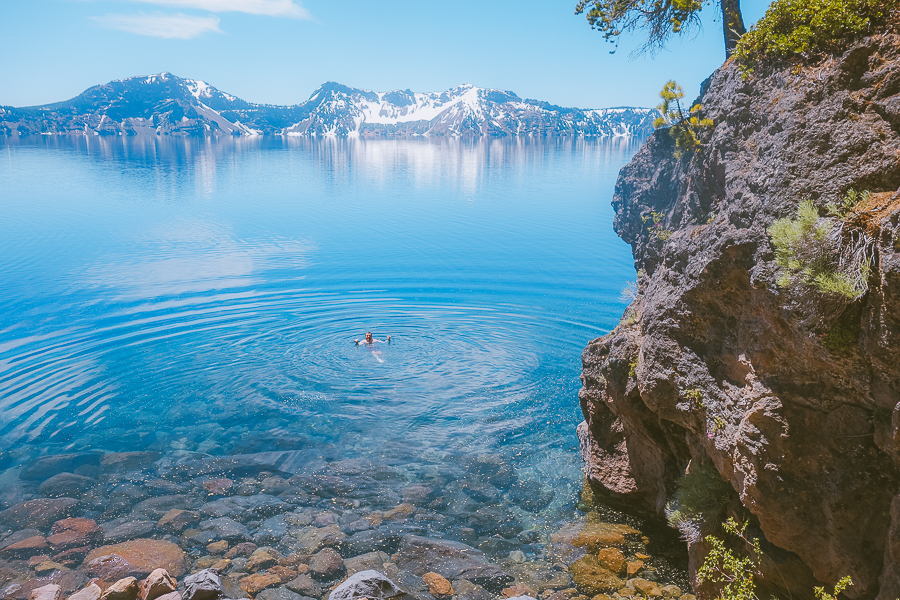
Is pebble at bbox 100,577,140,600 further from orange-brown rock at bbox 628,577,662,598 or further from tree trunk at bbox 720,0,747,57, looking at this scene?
tree trunk at bbox 720,0,747,57

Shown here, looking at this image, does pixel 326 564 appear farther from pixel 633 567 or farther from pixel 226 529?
pixel 633 567

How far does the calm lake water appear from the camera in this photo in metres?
14.9

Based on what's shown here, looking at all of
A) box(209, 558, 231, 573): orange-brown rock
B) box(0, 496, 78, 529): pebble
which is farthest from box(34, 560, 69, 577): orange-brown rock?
box(209, 558, 231, 573): orange-brown rock

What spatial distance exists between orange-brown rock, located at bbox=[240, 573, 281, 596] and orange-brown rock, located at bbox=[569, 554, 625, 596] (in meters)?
5.08

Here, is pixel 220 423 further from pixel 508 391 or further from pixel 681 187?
pixel 681 187

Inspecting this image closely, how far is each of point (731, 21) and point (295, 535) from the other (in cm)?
1289

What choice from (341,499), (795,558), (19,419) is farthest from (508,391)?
(19,419)

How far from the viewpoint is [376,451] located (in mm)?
14656

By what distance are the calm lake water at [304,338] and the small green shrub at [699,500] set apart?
3.53m

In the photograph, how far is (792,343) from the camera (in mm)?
6312

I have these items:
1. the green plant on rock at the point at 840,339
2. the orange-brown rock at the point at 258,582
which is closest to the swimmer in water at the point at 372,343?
the orange-brown rock at the point at 258,582

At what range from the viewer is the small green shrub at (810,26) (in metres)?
6.55

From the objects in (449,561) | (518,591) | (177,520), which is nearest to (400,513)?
(449,561)

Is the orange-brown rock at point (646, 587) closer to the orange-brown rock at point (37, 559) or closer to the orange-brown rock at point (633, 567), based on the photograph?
the orange-brown rock at point (633, 567)
